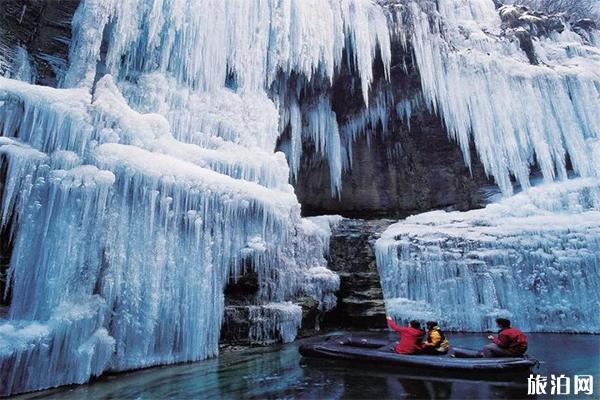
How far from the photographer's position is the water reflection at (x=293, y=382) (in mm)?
5047

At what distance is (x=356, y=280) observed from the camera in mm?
11516

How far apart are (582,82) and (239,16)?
10.6 metres

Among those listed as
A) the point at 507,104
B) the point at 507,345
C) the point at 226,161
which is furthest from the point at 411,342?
the point at 507,104

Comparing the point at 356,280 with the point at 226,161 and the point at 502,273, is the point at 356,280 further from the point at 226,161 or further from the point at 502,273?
the point at 226,161

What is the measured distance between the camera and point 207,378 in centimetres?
597

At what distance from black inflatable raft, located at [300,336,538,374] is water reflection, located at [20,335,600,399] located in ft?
0.51

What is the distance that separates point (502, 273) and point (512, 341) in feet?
17.1

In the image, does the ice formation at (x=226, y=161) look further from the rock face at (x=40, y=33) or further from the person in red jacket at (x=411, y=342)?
the person in red jacket at (x=411, y=342)

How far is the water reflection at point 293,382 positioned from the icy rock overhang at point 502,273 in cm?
329

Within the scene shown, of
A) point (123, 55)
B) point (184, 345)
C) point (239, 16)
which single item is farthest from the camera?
point (239, 16)

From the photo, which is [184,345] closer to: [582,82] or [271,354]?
[271,354]

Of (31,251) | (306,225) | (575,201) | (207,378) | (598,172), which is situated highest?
(598,172)

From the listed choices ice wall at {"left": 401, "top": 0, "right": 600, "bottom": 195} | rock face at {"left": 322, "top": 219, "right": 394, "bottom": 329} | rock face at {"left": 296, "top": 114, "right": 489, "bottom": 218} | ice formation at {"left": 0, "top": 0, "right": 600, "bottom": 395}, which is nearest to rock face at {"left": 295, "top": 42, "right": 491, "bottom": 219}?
rock face at {"left": 296, "top": 114, "right": 489, "bottom": 218}

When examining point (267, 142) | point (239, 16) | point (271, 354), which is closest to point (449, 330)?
point (271, 354)
